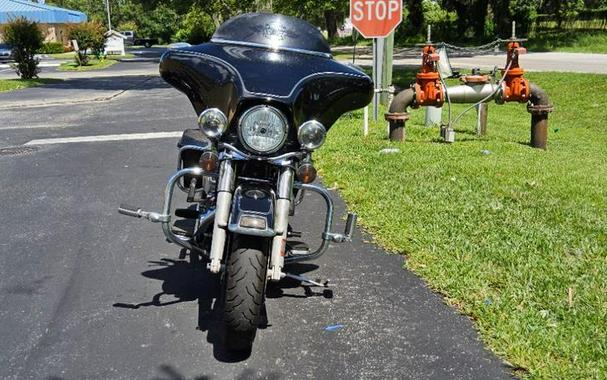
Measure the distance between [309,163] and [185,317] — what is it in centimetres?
118

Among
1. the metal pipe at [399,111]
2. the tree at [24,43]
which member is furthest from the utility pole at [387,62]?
the tree at [24,43]

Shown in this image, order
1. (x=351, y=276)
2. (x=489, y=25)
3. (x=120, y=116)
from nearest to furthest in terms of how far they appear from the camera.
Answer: (x=351, y=276) → (x=120, y=116) → (x=489, y=25)

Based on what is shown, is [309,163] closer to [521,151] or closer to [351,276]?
[351,276]

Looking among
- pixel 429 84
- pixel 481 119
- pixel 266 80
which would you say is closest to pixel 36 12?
pixel 481 119

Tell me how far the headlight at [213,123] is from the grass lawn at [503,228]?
1.79 metres

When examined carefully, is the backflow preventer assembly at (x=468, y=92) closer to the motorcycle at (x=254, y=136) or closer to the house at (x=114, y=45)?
the motorcycle at (x=254, y=136)

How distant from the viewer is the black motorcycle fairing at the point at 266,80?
3662 mm

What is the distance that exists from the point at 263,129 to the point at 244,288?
845 mm

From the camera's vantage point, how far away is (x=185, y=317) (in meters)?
3.97

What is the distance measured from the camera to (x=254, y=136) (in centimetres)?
356

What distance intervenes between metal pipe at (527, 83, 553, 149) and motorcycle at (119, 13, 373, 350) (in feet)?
19.5

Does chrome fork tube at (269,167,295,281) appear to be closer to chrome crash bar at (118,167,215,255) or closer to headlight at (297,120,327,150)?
headlight at (297,120,327,150)

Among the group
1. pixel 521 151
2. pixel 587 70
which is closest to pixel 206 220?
pixel 521 151

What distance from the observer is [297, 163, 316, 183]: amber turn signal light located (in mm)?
3822
